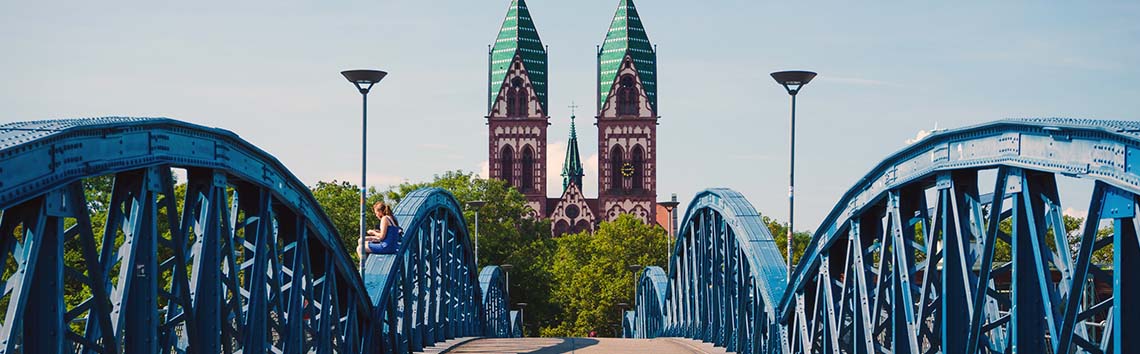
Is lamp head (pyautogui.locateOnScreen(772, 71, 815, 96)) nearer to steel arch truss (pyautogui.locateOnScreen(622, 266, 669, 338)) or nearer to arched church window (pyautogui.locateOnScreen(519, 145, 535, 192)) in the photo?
steel arch truss (pyautogui.locateOnScreen(622, 266, 669, 338))

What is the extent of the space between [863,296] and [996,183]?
17.3 ft

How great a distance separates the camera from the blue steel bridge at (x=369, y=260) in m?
12.4

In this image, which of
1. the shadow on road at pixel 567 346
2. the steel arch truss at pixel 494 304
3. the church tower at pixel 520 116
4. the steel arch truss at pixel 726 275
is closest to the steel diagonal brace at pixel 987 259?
the steel arch truss at pixel 726 275

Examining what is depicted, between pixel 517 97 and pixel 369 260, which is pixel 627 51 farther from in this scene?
pixel 369 260

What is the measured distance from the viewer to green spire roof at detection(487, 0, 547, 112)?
14475 cm

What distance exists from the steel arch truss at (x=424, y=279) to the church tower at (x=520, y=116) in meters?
97.8

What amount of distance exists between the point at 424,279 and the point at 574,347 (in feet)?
12.0

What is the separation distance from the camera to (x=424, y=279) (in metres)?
31.7

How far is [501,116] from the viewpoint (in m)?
145

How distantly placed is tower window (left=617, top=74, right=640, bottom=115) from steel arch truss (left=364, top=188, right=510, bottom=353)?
97.2 metres

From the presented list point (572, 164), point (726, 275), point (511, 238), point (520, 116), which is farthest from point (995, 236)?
point (572, 164)

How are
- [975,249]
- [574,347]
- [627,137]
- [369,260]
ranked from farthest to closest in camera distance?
1. [627,137]
2. [574,347]
3. [369,260]
4. [975,249]

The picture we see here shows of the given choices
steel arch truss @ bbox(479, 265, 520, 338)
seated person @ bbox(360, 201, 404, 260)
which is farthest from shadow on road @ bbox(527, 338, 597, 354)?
steel arch truss @ bbox(479, 265, 520, 338)

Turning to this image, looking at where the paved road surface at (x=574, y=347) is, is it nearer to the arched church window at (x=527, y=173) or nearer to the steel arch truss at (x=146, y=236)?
the steel arch truss at (x=146, y=236)
